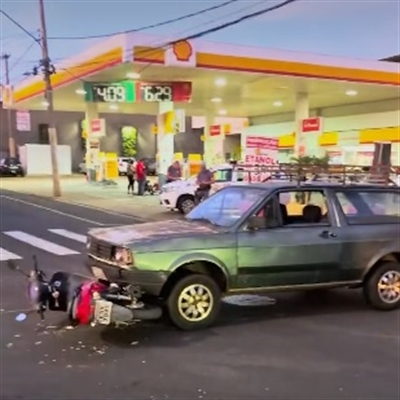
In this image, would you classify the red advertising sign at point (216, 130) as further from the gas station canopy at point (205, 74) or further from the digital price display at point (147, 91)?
the digital price display at point (147, 91)

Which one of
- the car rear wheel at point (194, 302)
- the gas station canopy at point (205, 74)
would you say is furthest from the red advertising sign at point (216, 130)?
the car rear wheel at point (194, 302)

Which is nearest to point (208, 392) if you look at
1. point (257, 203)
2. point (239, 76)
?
point (257, 203)

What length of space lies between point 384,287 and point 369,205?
1.05m

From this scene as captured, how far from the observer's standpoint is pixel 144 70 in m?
24.5

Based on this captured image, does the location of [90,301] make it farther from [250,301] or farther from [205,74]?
[205,74]

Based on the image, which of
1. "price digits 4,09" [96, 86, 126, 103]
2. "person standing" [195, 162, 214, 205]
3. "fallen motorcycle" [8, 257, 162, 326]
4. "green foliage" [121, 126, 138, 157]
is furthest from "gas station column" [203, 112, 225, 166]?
"fallen motorcycle" [8, 257, 162, 326]

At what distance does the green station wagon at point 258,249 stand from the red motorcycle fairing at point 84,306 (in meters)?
0.50

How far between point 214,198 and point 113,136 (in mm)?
55623

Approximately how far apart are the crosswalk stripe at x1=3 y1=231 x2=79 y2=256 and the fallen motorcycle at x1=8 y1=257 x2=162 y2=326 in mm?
5516

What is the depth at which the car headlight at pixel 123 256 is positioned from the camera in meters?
6.48

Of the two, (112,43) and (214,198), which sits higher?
(112,43)

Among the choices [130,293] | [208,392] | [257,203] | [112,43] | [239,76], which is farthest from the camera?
[239,76]

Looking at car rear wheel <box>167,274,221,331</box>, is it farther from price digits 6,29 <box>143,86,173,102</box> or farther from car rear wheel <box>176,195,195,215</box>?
price digits 6,29 <box>143,86,173,102</box>

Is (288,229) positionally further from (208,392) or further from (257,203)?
(208,392)
